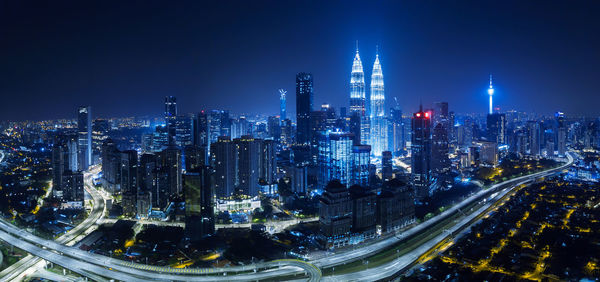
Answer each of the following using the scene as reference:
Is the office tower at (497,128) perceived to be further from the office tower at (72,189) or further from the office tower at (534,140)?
the office tower at (72,189)

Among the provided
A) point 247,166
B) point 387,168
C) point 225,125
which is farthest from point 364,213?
point 225,125

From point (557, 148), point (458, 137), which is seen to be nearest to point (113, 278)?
point (458, 137)

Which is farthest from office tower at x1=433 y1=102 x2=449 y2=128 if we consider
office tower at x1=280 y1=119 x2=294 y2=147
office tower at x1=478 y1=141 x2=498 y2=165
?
office tower at x1=280 y1=119 x2=294 y2=147

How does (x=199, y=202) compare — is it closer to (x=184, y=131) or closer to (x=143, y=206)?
(x=143, y=206)

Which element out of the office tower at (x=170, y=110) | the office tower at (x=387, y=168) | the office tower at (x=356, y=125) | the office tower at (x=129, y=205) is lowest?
the office tower at (x=129, y=205)

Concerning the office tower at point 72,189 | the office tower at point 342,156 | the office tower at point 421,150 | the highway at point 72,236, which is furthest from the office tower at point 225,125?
the office tower at point 421,150

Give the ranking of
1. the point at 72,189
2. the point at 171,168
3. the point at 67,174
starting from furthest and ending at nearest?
the point at 171,168
the point at 67,174
the point at 72,189

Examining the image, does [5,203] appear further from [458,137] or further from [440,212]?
[458,137]
